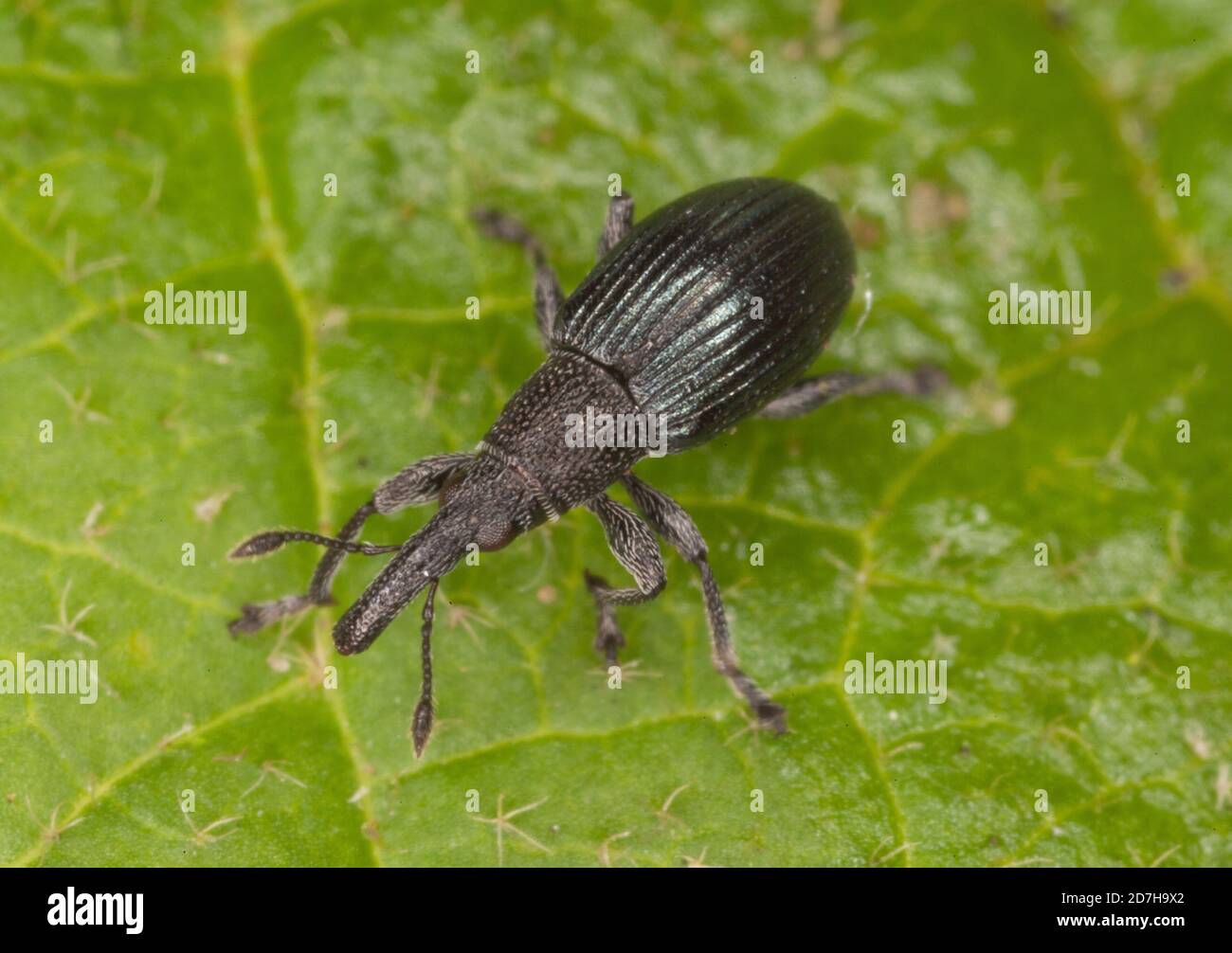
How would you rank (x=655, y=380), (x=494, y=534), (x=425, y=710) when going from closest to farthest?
(x=425, y=710), (x=494, y=534), (x=655, y=380)

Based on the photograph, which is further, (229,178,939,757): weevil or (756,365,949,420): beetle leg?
(756,365,949,420): beetle leg
